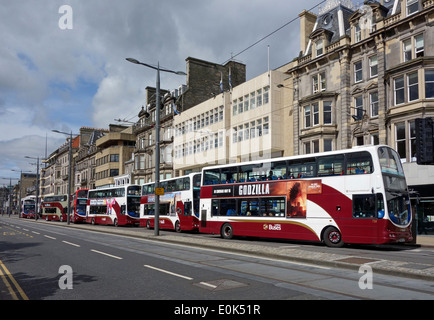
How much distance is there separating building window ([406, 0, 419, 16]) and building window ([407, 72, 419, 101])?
4.32 m

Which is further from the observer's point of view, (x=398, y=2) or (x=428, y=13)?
(x=398, y=2)

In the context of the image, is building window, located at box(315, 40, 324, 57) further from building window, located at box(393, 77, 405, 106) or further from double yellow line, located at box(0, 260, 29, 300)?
double yellow line, located at box(0, 260, 29, 300)

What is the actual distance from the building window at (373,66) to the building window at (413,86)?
3.08 metres

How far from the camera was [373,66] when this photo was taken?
28.1m

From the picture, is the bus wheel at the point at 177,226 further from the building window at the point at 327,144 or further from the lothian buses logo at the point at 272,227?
the building window at the point at 327,144

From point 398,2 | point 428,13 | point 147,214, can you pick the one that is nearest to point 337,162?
point 428,13

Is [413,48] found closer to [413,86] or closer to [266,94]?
[413,86]

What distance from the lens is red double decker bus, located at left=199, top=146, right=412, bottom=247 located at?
1561 centimetres

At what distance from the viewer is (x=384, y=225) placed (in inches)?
600

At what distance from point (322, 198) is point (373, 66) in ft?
49.2

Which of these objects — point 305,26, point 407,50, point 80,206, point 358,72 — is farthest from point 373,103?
point 80,206

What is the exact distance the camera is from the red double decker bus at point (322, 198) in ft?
51.2

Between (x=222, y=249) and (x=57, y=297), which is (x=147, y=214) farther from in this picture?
(x=57, y=297)
